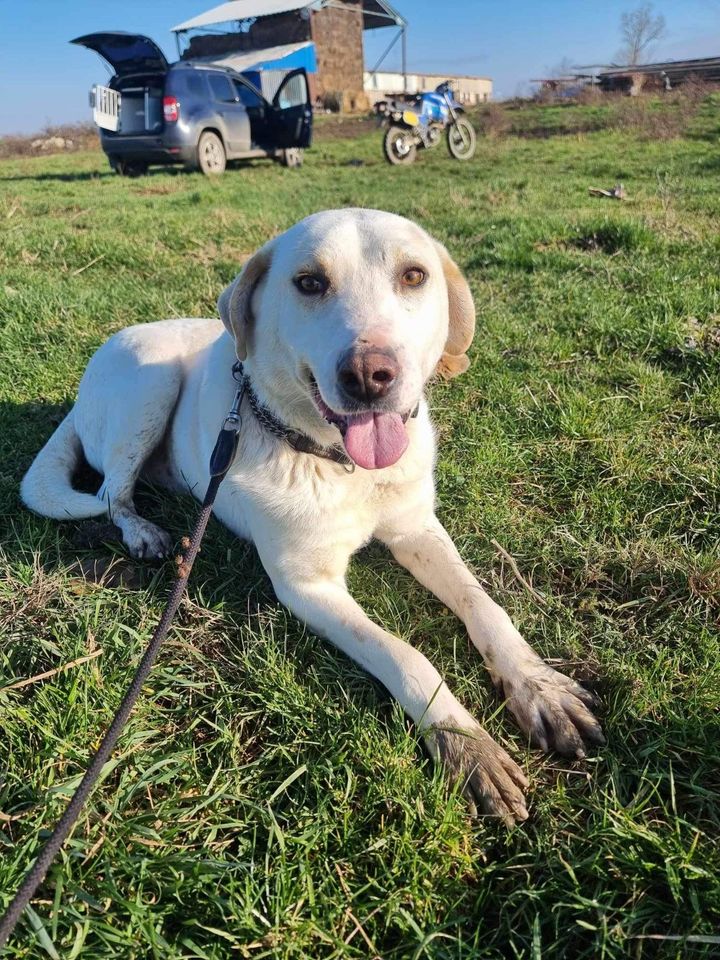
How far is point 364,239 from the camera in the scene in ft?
6.65

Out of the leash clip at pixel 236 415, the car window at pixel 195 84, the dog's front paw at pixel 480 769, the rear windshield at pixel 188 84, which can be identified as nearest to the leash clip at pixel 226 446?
the leash clip at pixel 236 415

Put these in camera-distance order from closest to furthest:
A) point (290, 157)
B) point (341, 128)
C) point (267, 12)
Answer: point (290, 157) < point (341, 128) < point (267, 12)

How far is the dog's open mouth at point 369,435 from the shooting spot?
1952 mm

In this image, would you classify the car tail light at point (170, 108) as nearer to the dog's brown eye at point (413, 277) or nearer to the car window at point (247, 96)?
the car window at point (247, 96)

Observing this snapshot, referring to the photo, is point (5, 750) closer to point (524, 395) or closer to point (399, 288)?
point (399, 288)

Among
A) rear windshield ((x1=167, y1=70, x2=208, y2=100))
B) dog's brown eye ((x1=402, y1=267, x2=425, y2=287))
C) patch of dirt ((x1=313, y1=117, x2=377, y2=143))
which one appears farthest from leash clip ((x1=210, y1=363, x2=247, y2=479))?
patch of dirt ((x1=313, y1=117, x2=377, y2=143))

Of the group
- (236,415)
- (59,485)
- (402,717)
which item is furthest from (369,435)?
(59,485)

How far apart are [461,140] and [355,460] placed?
15073 millimetres

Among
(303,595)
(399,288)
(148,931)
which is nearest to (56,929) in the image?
(148,931)

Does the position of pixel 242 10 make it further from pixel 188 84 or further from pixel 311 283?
pixel 311 283

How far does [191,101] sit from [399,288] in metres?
12.9

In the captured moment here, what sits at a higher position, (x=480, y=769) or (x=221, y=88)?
(x=221, y=88)

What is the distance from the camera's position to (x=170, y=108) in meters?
12.2

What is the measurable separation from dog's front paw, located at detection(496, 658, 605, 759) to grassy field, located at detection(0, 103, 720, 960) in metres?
0.04
